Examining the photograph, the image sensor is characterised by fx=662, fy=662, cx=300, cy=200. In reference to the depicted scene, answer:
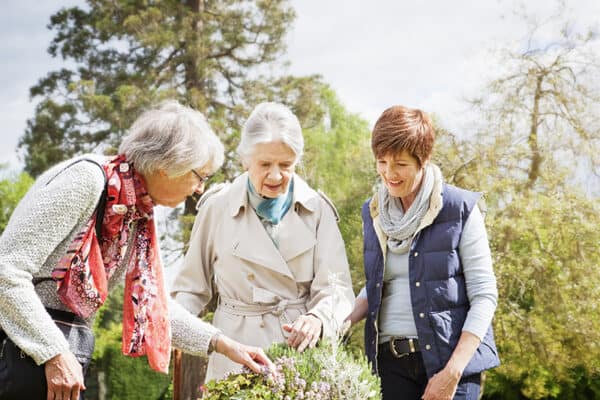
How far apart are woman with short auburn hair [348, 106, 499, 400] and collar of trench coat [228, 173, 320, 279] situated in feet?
1.11

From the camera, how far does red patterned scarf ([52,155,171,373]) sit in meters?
2.05

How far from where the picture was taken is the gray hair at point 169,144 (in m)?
2.22

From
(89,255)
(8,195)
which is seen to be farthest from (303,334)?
(8,195)

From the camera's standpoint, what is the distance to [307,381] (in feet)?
7.14

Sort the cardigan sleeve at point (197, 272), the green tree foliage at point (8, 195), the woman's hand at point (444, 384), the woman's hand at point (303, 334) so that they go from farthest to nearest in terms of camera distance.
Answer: the green tree foliage at point (8, 195), the cardigan sleeve at point (197, 272), the woman's hand at point (444, 384), the woman's hand at point (303, 334)

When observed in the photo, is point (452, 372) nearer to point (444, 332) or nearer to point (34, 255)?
point (444, 332)

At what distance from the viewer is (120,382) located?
13703mm

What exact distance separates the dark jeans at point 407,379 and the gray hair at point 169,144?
1194 millimetres

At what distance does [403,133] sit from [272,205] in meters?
0.64

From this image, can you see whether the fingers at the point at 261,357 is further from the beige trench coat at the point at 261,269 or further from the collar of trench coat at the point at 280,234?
the collar of trench coat at the point at 280,234

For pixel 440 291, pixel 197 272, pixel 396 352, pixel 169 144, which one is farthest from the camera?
pixel 197 272

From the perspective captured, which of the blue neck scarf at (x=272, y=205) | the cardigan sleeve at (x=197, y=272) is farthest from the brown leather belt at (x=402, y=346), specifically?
the cardigan sleeve at (x=197, y=272)

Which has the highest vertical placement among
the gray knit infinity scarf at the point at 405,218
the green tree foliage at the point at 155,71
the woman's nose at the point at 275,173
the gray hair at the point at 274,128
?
the green tree foliage at the point at 155,71

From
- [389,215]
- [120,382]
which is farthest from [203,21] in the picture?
[389,215]
